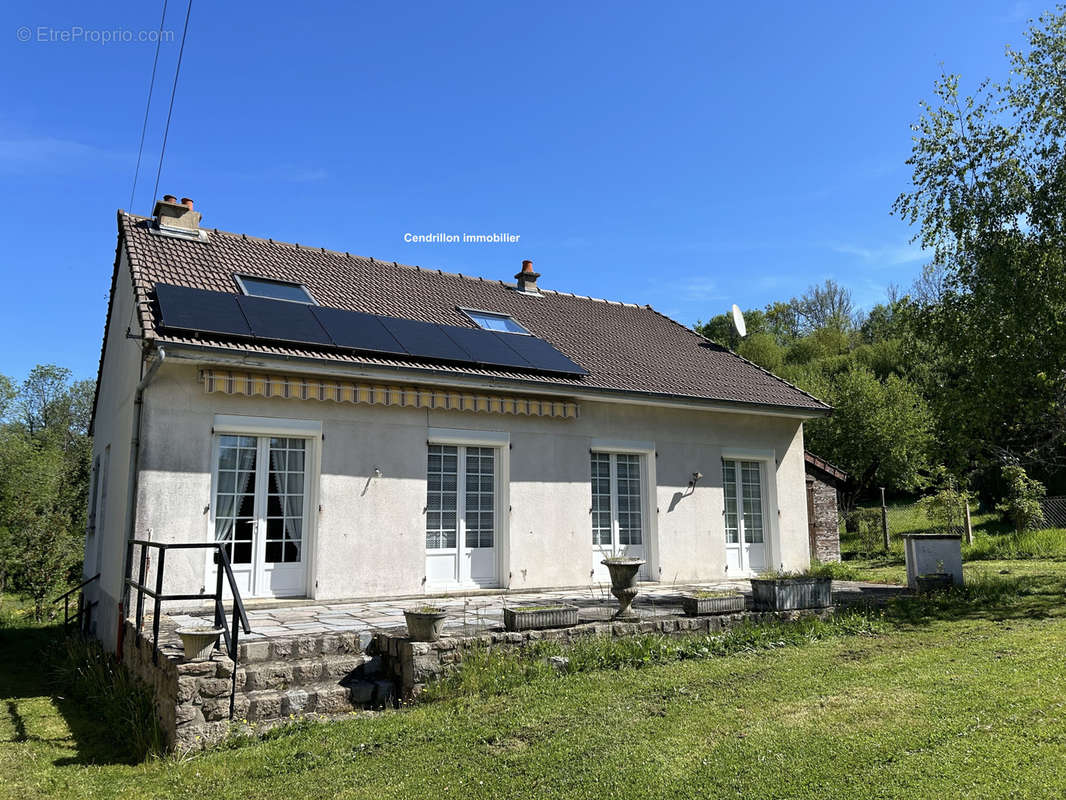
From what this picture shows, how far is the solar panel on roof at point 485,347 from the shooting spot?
1155cm

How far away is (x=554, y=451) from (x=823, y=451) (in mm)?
23383

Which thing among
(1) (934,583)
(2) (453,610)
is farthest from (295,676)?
(1) (934,583)

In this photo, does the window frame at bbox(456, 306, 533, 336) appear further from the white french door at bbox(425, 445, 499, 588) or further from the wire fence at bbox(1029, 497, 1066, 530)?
the wire fence at bbox(1029, 497, 1066, 530)

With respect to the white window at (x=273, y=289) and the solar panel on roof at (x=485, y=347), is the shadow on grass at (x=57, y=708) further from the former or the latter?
the solar panel on roof at (x=485, y=347)

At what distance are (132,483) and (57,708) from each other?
2594 mm

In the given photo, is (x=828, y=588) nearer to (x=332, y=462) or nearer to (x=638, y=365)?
(x=638, y=365)

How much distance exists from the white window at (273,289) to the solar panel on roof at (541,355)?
10.8ft

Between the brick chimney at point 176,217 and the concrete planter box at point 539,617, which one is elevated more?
the brick chimney at point 176,217

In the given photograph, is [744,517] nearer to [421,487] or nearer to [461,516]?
[461,516]

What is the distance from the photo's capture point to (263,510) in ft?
32.4

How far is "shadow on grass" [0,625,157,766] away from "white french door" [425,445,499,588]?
4503 mm

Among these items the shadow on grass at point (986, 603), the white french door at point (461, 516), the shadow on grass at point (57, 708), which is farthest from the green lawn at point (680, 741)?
the white french door at point (461, 516)

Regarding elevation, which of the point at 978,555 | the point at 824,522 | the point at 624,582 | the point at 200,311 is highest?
the point at 200,311

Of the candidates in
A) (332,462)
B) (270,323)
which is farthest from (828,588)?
(270,323)
